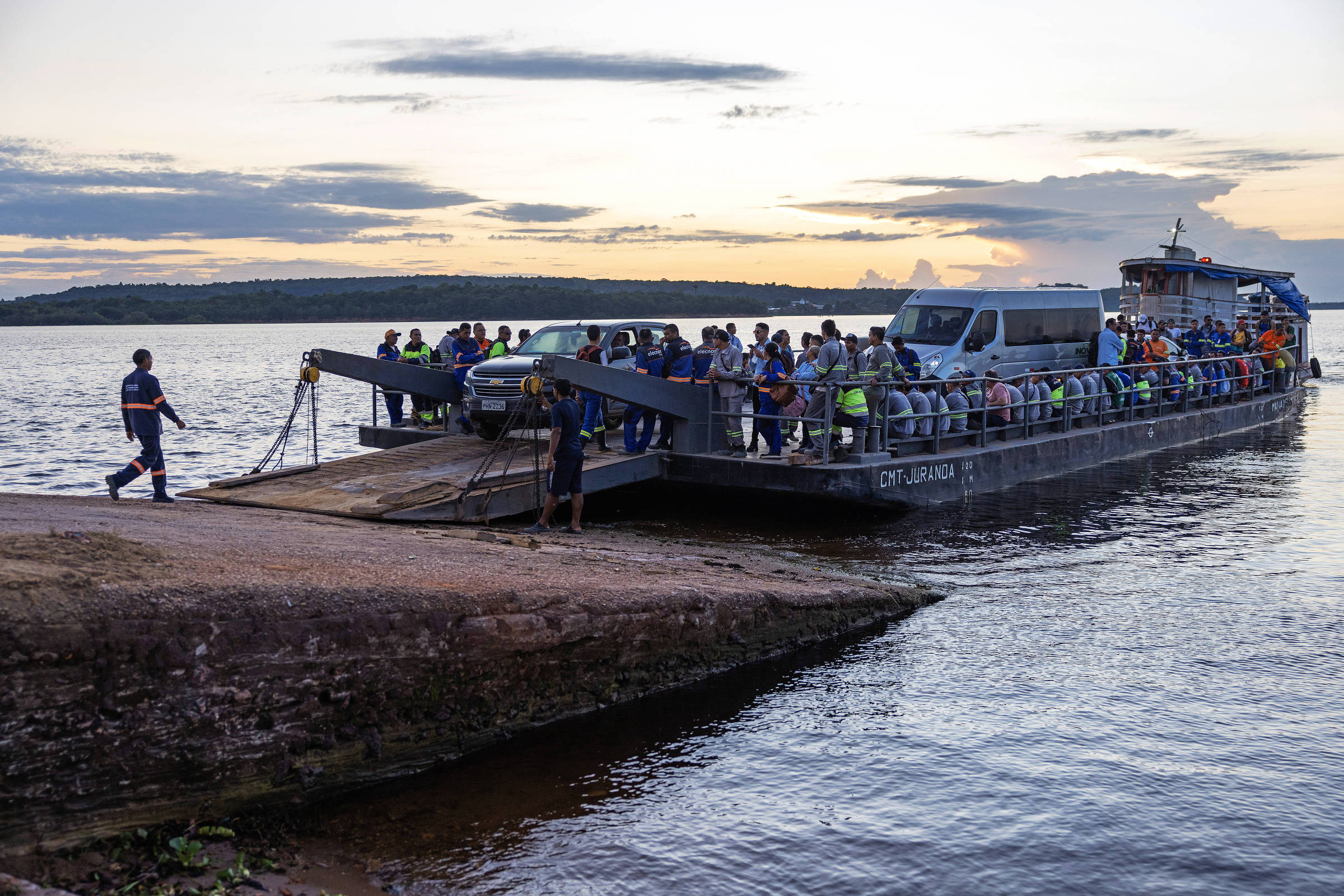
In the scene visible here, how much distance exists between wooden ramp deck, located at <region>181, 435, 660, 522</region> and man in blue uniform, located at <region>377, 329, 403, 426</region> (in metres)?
4.13

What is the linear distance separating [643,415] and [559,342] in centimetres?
272

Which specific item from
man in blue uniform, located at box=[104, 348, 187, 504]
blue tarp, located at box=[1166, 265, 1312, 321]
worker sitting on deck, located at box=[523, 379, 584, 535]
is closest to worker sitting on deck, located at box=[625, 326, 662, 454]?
worker sitting on deck, located at box=[523, 379, 584, 535]

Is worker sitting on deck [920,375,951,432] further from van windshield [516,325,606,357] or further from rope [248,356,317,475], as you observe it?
rope [248,356,317,475]

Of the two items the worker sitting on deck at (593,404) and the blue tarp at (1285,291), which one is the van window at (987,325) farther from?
the blue tarp at (1285,291)

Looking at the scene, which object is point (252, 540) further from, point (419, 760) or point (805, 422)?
point (805, 422)

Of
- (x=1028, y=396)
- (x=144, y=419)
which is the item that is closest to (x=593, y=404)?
(x=144, y=419)

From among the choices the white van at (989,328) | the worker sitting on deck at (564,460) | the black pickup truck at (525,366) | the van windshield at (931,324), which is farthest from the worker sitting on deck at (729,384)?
the van windshield at (931,324)

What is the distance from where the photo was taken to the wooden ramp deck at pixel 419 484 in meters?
11.7

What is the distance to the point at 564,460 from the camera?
461 inches

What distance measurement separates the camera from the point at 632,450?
1508 cm

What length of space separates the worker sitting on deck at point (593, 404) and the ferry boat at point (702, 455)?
0.72 metres

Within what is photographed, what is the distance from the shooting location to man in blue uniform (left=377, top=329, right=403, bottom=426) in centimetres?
1888

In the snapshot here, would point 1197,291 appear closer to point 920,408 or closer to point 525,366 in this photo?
point 920,408

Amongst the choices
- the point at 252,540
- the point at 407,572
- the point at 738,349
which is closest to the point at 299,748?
the point at 407,572
